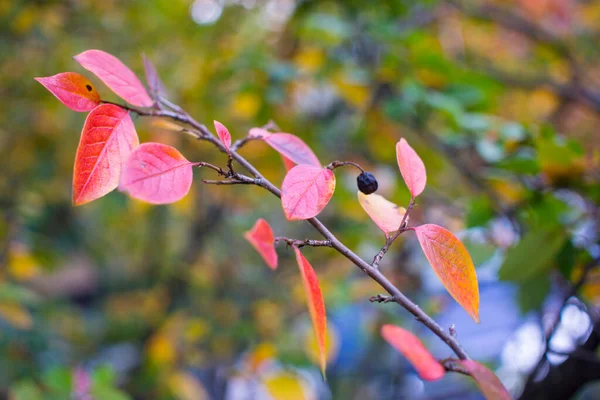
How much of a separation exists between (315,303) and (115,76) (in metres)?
0.19

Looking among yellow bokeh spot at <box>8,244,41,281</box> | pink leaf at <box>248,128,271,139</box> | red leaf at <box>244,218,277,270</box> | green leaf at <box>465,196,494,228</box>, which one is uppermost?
pink leaf at <box>248,128,271,139</box>

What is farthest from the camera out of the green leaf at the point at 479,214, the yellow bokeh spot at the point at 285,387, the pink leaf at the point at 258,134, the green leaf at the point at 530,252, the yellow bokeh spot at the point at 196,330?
the yellow bokeh spot at the point at 196,330

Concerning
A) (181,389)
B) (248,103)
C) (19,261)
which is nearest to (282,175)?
(248,103)

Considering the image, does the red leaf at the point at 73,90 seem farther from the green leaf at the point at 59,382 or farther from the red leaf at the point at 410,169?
the green leaf at the point at 59,382

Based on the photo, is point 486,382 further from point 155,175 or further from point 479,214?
point 479,214

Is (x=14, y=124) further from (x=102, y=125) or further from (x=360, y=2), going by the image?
(x=102, y=125)

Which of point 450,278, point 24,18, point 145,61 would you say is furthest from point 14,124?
point 450,278

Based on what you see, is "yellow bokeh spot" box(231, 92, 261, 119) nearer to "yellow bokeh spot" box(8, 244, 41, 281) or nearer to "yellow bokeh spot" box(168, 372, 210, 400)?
"yellow bokeh spot" box(8, 244, 41, 281)

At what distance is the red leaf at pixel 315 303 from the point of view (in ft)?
0.89

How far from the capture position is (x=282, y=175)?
1040 mm

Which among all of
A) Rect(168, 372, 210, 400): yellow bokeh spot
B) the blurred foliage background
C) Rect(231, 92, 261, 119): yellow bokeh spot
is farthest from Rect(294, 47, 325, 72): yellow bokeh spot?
Rect(168, 372, 210, 400): yellow bokeh spot

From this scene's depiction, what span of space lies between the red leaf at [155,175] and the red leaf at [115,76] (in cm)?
6

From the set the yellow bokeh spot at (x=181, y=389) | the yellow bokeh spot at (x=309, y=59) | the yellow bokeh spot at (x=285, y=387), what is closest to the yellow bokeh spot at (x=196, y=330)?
the yellow bokeh spot at (x=181, y=389)

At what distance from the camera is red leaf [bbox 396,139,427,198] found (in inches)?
12.2
